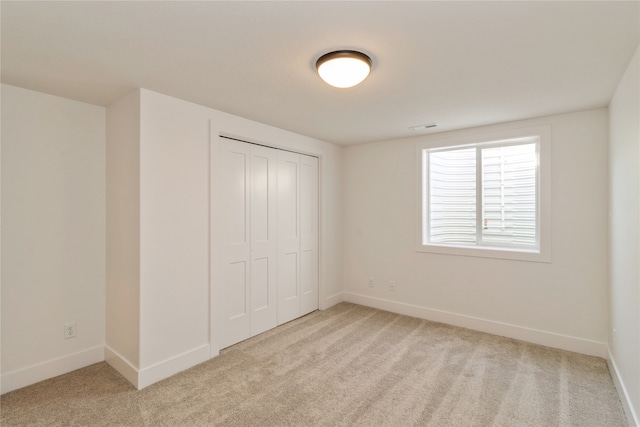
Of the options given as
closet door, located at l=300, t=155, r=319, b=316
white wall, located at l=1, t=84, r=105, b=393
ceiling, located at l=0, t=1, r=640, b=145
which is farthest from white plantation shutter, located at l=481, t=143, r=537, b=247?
white wall, located at l=1, t=84, r=105, b=393

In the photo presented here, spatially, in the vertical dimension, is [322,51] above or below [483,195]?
above

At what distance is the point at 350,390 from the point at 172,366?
147 cm

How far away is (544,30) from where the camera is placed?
62.6 inches

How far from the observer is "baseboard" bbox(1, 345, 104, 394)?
7.59 ft

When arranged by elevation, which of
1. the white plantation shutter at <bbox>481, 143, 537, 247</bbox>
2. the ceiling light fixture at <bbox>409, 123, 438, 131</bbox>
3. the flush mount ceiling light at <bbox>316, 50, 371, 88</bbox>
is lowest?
the white plantation shutter at <bbox>481, 143, 537, 247</bbox>

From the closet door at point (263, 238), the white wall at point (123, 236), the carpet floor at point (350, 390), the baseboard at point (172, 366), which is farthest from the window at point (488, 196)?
the white wall at point (123, 236)

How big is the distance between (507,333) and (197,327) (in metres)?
3.16

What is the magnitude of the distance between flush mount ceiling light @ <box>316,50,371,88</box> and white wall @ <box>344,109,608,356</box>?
2210 mm

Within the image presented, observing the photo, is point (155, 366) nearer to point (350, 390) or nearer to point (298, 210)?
point (350, 390)

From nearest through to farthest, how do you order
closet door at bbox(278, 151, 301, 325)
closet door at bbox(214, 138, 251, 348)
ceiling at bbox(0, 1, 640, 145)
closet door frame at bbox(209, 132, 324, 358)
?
ceiling at bbox(0, 1, 640, 145) → closet door frame at bbox(209, 132, 324, 358) → closet door at bbox(214, 138, 251, 348) → closet door at bbox(278, 151, 301, 325)

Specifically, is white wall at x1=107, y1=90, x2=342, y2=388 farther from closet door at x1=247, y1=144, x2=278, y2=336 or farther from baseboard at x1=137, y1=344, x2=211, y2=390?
closet door at x1=247, y1=144, x2=278, y2=336

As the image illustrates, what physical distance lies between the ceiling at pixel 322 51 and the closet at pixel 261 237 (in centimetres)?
72

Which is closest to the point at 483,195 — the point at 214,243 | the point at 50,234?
the point at 214,243

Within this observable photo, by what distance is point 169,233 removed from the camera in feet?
8.34
